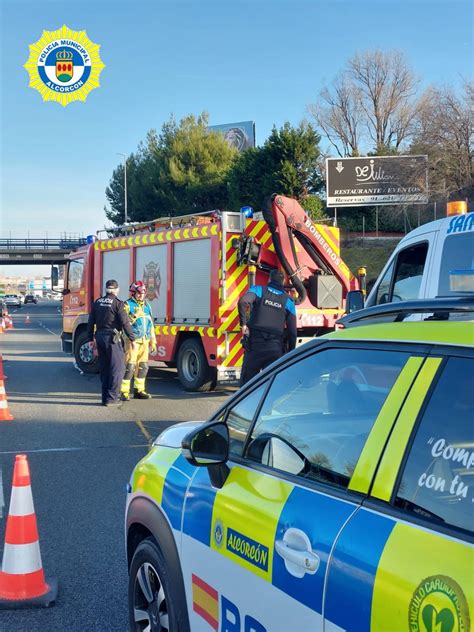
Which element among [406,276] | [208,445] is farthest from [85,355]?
[208,445]

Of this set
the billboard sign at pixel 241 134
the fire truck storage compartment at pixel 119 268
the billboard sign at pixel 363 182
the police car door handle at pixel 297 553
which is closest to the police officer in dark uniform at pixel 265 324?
the fire truck storage compartment at pixel 119 268

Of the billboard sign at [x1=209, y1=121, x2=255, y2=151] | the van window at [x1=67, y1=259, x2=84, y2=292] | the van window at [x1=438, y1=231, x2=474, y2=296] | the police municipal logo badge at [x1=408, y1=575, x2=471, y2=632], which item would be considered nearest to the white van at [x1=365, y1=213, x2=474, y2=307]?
the van window at [x1=438, y1=231, x2=474, y2=296]

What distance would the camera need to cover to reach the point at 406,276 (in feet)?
22.4

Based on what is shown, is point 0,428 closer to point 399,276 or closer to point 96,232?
point 399,276

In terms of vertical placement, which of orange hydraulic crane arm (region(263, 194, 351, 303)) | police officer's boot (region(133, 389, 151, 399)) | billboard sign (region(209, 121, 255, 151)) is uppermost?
billboard sign (region(209, 121, 255, 151))

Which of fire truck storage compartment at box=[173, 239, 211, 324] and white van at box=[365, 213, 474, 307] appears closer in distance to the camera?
white van at box=[365, 213, 474, 307]

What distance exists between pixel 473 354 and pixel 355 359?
592 millimetres

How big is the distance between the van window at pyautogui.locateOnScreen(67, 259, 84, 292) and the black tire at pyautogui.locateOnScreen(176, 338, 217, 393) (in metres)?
4.25

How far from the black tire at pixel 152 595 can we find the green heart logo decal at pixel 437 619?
1.36m

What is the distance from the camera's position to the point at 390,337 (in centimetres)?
229

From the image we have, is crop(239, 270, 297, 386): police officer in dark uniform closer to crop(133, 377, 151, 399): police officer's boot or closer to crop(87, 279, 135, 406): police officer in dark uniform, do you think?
crop(87, 279, 135, 406): police officer in dark uniform

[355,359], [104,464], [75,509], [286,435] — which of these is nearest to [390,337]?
[355,359]

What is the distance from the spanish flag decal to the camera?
103 inches

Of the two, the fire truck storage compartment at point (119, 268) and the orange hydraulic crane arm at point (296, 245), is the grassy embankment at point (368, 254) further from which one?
the orange hydraulic crane arm at point (296, 245)
